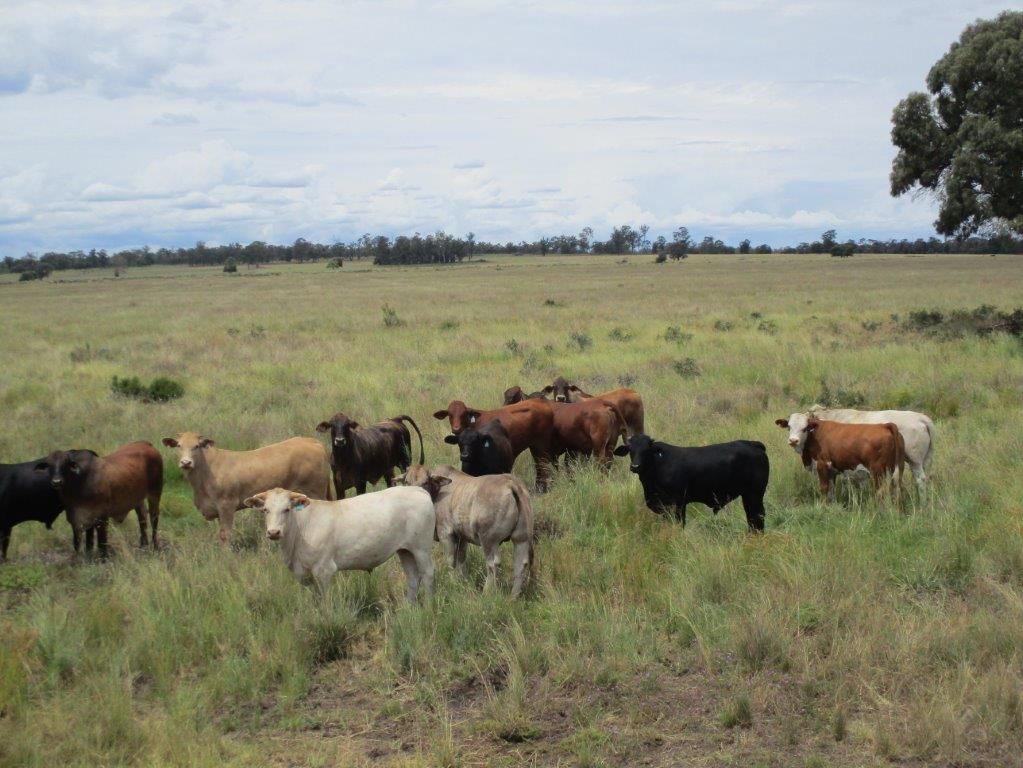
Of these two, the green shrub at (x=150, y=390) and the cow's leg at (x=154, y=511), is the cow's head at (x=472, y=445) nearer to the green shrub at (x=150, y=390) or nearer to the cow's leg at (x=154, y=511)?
the cow's leg at (x=154, y=511)

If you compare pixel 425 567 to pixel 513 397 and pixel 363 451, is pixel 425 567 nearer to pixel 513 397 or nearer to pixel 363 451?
pixel 363 451

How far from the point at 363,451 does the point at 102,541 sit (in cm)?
300

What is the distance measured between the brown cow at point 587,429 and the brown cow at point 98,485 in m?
4.99

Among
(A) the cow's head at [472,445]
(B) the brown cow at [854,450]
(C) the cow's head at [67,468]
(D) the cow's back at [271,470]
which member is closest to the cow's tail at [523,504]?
(A) the cow's head at [472,445]

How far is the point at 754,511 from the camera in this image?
9.42m

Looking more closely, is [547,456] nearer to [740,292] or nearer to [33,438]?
[33,438]

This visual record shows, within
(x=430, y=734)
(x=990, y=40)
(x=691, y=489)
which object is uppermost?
(x=990, y=40)

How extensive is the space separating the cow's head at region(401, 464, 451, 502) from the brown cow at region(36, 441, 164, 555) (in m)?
3.28

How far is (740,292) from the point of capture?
170 ft

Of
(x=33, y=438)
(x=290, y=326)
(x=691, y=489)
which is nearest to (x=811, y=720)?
(x=691, y=489)

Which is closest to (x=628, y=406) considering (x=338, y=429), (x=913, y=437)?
(x=913, y=437)

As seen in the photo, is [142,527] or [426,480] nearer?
[426,480]

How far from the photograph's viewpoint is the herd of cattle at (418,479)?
7828 millimetres

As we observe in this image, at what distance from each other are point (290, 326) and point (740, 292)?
27156 millimetres
